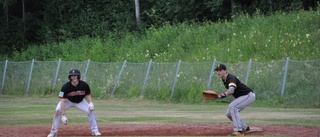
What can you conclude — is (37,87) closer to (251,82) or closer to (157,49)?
(157,49)

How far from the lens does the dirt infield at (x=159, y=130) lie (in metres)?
16.6

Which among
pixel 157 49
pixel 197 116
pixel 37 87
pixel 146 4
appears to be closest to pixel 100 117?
pixel 197 116

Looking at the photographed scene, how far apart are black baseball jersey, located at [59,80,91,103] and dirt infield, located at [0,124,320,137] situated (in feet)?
5.88

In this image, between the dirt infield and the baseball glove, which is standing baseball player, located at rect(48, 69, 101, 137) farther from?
the baseball glove

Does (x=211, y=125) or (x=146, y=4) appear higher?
(x=146, y=4)

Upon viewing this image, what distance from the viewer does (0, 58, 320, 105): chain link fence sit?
Answer: 27.8 metres

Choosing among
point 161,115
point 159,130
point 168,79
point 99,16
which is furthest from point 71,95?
point 99,16

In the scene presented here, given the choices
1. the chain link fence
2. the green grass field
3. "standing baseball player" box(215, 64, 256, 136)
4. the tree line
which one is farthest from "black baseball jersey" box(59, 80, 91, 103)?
the tree line

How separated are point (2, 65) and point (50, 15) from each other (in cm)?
1643

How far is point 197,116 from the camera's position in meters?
23.0

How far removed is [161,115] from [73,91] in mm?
8478

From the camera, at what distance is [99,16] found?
55.2 meters

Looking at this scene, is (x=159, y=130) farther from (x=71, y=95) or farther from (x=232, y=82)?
(x=232, y=82)

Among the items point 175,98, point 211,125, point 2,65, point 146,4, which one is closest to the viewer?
point 211,125
